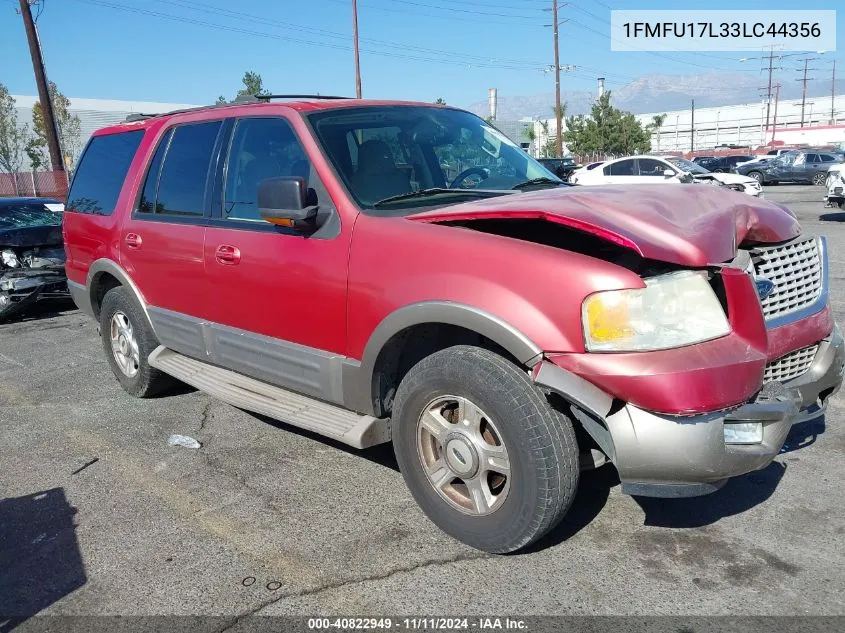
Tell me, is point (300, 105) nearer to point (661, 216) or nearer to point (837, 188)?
point (661, 216)

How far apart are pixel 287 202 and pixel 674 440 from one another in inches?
77.5

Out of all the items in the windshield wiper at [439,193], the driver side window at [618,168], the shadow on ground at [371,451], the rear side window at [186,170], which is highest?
the rear side window at [186,170]

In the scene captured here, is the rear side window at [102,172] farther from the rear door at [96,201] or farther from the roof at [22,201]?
the roof at [22,201]

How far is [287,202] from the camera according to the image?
3.35 m

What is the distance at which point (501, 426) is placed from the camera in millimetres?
2789

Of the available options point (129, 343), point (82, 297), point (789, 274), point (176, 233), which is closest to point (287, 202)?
point (176, 233)

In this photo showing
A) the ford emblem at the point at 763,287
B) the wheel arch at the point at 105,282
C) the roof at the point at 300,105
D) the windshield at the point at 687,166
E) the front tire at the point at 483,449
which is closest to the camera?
the front tire at the point at 483,449

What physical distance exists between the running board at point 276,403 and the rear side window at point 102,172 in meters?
1.28

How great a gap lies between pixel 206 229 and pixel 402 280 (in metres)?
1.63

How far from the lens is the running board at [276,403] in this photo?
3.40 m

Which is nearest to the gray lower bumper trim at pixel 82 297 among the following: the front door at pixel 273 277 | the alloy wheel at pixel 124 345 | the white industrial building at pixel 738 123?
the alloy wheel at pixel 124 345

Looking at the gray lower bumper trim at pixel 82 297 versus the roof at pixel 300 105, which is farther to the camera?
the gray lower bumper trim at pixel 82 297

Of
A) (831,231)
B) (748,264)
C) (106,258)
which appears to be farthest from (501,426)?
(831,231)

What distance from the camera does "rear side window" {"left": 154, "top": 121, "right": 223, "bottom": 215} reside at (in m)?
4.33
